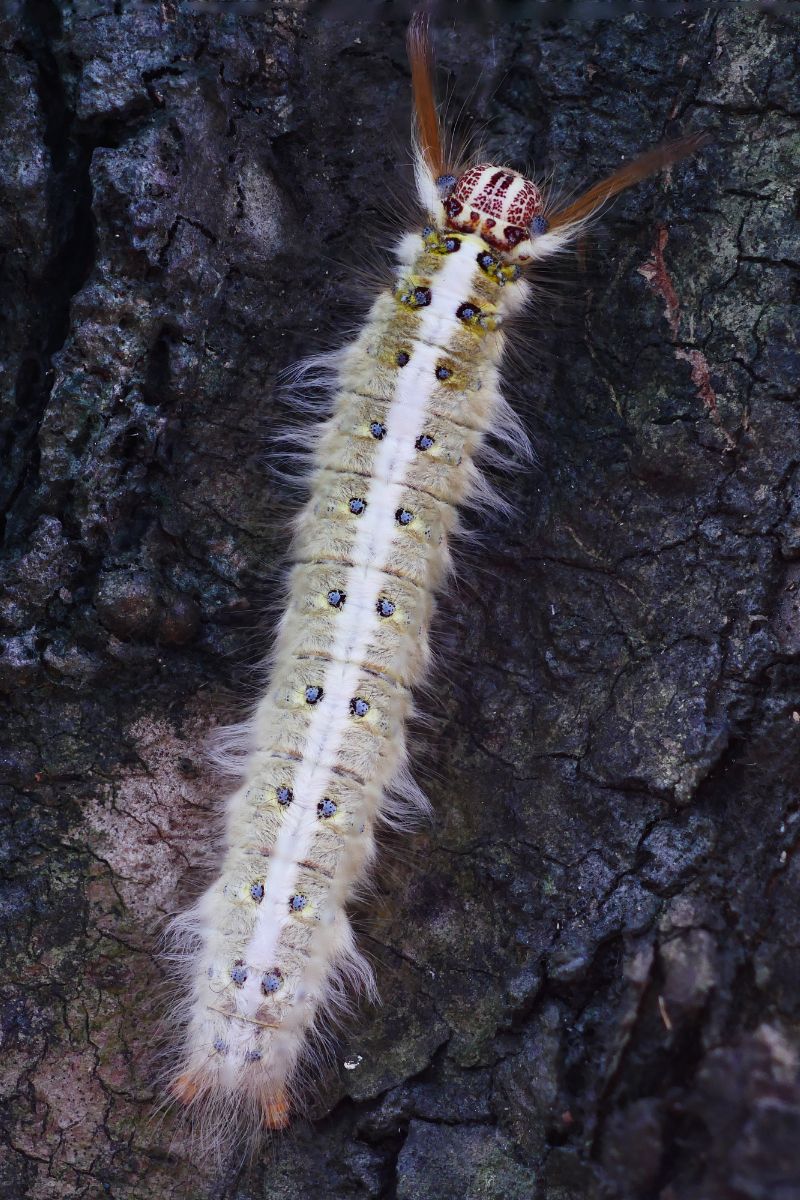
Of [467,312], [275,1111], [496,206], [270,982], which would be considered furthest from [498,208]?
[275,1111]

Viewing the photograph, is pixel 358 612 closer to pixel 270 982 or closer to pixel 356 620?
pixel 356 620

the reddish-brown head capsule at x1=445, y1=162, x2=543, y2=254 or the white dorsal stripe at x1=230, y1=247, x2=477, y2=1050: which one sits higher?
the reddish-brown head capsule at x1=445, y1=162, x2=543, y2=254

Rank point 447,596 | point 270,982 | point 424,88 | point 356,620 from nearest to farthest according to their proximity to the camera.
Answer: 1. point 270,982
2. point 356,620
3. point 424,88
4. point 447,596

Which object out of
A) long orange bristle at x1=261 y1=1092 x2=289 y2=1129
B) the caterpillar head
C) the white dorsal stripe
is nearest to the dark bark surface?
long orange bristle at x1=261 y1=1092 x2=289 y2=1129

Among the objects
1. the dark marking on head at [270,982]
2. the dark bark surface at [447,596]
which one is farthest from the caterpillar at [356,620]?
the dark bark surface at [447,596]

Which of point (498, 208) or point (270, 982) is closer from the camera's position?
point (270, 982)

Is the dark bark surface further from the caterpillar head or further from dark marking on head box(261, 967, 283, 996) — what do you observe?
dark marking on head box(261, 967, 283, 996)

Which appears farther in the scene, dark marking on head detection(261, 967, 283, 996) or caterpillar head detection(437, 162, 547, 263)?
caterpillar head detection(437, 162, 547, 263)
